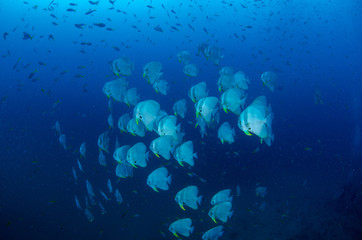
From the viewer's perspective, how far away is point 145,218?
334 inches

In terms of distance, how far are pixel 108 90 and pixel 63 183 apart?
6.78m

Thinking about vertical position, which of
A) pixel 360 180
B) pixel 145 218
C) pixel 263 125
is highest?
pixel 263 125

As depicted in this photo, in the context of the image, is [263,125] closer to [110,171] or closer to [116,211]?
[116,211]

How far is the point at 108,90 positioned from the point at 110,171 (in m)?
5.99

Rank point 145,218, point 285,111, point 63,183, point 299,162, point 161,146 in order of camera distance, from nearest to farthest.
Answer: point 161,146 < point 145,218 < point 63,183 < point 299,162 < point 285,111

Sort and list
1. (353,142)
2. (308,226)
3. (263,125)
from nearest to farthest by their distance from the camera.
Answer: (263,125), (308,226), (353,142)

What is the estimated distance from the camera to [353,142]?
1609 cm

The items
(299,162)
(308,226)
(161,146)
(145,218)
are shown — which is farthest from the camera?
(299,162)

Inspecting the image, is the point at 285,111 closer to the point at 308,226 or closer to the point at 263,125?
the point at 308,226

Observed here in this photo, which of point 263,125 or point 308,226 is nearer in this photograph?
point 263,125

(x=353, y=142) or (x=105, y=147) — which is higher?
(x=105, y=147)

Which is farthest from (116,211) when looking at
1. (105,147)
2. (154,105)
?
(154,105)

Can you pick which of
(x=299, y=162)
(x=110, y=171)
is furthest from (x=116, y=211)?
(x=299, y=162)

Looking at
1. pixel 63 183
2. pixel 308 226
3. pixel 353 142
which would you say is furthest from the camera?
pixel 353 142
